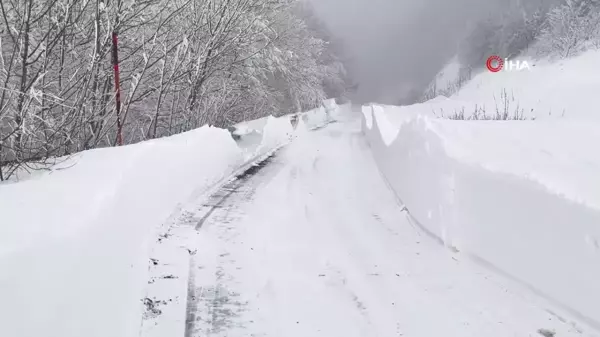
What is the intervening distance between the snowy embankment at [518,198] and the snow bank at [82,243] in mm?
3515

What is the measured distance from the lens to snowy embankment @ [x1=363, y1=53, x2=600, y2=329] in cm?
368

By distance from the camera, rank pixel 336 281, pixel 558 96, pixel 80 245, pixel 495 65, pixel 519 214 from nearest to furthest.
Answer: pixel 80 245 → pixel 519 214 → pixel 336 281 → pixel 558 96 → pixel 495 65

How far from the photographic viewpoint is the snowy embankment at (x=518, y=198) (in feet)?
12.1

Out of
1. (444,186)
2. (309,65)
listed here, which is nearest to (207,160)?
(444,186)

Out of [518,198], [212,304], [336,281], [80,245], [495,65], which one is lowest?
[336,281]

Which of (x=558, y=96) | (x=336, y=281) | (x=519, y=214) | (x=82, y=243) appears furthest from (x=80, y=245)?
(x=558, y=96)

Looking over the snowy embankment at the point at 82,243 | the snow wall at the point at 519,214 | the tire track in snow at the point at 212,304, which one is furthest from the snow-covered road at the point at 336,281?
the snowy embankment at the point at 82,243

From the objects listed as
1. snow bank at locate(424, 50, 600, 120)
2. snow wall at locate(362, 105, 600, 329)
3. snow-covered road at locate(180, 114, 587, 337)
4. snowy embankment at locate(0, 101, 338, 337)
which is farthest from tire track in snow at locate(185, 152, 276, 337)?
snow bank at locate(424, 50, 600, 120)

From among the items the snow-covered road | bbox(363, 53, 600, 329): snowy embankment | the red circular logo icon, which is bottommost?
the snow-covered road

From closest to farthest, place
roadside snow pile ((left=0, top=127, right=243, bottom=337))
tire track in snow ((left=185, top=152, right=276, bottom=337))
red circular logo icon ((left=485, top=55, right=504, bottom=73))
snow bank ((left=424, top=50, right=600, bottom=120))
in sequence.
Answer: roadside snow pile ((left=0, top=127, right=243, bottom=337)) → tire track in snow ((left=185, top=152, right=276, bottom=337)) → snow bank ((left=424, top=50, right=600, bottom=120)) → red circular logo icon ((left=485, top=55, right=504, bottom=73))

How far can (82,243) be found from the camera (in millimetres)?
3604

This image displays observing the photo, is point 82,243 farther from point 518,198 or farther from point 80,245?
point 518,198

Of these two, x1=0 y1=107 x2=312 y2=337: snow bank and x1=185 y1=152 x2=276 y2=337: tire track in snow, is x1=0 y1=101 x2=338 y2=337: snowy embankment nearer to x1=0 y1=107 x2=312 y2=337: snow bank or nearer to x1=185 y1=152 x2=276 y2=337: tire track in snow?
x1=0 y1=107 x2=312 y2=337: snow bank

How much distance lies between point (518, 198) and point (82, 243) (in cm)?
400
